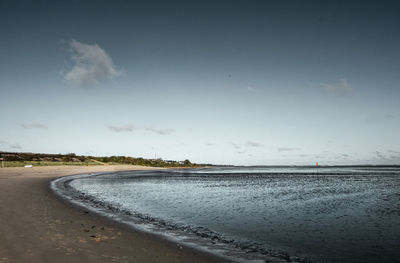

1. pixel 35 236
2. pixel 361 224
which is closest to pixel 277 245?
pixel 361 224

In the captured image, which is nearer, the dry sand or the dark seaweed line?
the dry sand

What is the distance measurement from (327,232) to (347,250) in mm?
2700

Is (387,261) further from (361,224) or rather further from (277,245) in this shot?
(361,224)

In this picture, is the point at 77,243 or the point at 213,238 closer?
the point at 77,243

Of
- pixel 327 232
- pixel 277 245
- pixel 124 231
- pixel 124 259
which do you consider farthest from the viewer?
pixel 327 232

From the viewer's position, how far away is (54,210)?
14.8m

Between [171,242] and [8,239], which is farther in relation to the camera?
[171,242]

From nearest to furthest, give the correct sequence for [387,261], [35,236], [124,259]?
[124,259] < [387,261] < [35,236]

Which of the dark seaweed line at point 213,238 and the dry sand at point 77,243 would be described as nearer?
the dry sand at point 77,243

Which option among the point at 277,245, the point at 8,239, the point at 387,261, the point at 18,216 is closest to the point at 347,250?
the point at 387,261

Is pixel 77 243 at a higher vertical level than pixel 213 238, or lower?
higher

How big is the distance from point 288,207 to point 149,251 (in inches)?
543

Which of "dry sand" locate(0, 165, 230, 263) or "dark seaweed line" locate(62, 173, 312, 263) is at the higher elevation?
"dry sand" locate(0, 165, 230, 263)

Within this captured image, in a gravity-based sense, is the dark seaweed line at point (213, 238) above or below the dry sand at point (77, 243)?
below
